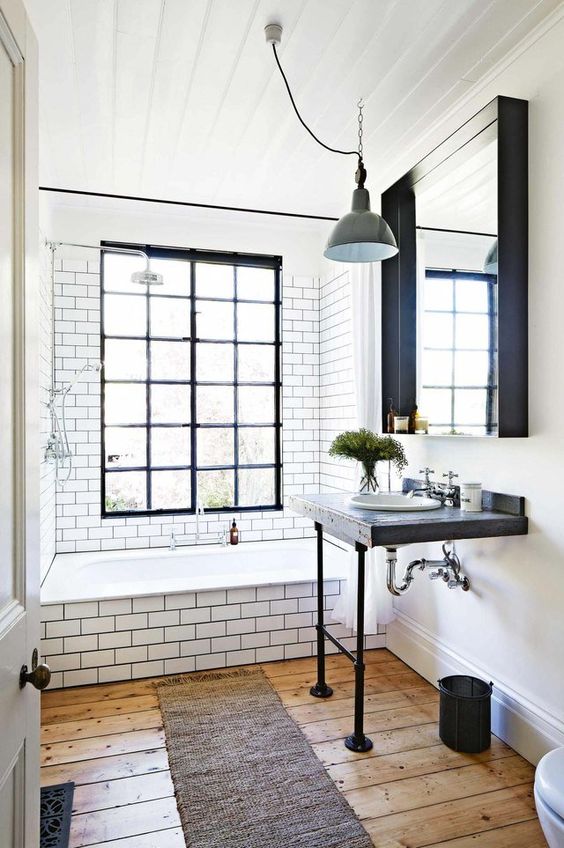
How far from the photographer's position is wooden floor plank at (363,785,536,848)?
1910mm

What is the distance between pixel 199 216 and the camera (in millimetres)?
4266

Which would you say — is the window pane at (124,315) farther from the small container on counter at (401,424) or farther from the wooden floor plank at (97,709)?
the wooden floor plank at (97,709)

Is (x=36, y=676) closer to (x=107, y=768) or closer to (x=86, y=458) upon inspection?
(x=107, y=768)

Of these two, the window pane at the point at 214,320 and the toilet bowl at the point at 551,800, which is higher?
the window pane at the point at 214,320

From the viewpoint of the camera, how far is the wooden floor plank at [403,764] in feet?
7.32

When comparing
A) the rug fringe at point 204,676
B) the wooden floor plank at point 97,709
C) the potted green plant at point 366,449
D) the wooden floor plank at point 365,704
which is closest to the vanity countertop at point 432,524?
the potted green plant at point 366,449

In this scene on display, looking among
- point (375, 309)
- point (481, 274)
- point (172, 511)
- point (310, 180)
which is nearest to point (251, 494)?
point (172, 511)

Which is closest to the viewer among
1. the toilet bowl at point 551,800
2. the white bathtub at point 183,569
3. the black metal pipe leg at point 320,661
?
the toilet bowl at point 551,800

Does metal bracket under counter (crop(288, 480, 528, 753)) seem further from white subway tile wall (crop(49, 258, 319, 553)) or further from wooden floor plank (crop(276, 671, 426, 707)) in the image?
white subway tile wall (crop(49, 258, 319, 553))

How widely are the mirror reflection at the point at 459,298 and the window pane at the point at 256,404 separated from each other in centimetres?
172

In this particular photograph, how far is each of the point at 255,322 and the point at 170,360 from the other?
0.75m

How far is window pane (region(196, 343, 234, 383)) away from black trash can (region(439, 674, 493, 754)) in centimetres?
274

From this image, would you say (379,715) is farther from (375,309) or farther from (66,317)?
(66,317)

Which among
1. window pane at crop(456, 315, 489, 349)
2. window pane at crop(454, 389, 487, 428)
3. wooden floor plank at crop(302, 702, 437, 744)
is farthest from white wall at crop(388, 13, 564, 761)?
wooden floor plank at crop(302, 702, 437, 744)
